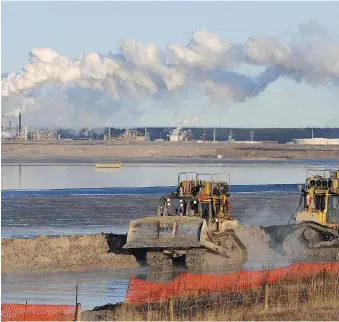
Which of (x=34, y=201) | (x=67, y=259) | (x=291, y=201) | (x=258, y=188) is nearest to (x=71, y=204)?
(x=34, y=201)

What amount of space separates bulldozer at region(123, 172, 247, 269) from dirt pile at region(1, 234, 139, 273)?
53.2 inches

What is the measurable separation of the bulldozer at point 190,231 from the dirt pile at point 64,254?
4.43ft

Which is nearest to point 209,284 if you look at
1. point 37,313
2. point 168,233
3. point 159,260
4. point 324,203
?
point 168,233

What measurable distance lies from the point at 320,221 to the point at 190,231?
5.36 metres

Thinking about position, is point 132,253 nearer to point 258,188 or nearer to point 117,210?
point 117,210

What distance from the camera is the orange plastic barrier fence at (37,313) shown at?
81.4ft

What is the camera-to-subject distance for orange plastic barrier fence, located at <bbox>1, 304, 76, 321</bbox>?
2481 cm

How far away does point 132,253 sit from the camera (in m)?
40.6

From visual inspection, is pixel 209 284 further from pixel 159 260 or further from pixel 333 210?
pixel 333 210

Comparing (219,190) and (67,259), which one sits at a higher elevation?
(219,190)

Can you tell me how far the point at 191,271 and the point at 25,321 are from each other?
13.3m

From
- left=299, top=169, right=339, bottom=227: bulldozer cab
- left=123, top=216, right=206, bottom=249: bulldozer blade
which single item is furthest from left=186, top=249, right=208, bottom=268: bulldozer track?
left=299, top=169, right=339, bottom=227: bulldozer cab

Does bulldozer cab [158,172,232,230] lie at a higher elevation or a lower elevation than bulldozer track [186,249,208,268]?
higher

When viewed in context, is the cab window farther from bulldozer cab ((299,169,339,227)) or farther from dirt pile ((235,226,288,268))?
dirt pile ((235,226,288,268))
